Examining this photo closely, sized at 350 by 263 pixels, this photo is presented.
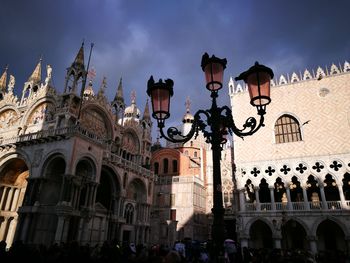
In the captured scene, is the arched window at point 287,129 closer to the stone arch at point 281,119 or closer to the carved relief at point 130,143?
the stone arch at point 281,119

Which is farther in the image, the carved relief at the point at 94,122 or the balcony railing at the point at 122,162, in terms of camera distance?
the carved relief at the point at 94,122

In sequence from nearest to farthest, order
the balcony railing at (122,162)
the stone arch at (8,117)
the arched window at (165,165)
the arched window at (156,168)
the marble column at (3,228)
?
the marble column at (3,228) → the balcony railing at (122,162) → the stone arch at (8,117) → the arched window at (165,165) → the arched window at (156,168)

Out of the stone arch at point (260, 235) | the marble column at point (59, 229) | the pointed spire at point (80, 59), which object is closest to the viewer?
the marble column at point (59, 229)

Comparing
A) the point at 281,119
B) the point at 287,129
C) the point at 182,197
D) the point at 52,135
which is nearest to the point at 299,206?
the point at 287,129

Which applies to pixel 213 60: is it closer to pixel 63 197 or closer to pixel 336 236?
pixel 63 197

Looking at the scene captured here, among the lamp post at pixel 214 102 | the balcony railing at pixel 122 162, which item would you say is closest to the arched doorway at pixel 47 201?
the balcony railing at pixel 122 162

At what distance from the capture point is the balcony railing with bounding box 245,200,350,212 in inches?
738

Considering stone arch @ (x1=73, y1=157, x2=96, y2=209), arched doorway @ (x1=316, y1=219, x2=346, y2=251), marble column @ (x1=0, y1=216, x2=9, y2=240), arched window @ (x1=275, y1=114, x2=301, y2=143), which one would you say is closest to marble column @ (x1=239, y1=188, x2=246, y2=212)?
arched window @ (x1=275, y1=114, x2=301, y2=143)

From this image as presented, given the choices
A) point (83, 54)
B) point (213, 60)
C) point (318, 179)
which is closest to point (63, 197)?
point (83, 54)

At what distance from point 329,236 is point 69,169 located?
19123 millimetres

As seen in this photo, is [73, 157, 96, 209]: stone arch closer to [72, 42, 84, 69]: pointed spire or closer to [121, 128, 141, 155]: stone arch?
[121, 128, 141, 155]: stone arch

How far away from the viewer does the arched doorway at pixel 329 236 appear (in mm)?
19250

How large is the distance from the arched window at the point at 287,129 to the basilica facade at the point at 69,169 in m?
12.2

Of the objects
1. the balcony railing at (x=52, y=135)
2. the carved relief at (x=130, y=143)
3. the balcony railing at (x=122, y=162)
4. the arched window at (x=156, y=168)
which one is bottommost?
the balcony railing at (x=122, y=162)
